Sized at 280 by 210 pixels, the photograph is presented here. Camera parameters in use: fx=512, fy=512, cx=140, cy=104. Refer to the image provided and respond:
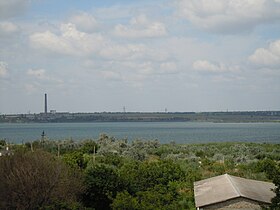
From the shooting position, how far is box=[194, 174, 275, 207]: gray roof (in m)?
25.0

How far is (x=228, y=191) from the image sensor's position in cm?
2586

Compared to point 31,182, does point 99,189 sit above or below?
below

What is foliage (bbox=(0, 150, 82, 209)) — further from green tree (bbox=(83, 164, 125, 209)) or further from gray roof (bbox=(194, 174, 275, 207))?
gray roof (bbox=(194, 174, 275, 207))

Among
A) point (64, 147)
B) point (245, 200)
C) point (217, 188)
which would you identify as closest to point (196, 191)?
point (217, 188)

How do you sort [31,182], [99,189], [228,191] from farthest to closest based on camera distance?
[99,189] → [228,191] → [31,182]

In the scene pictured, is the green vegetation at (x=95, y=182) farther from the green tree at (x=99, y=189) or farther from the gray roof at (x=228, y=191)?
the gray roof at (x=228, y=191)

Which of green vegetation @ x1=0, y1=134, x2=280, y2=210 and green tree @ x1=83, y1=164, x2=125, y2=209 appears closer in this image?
green vegetation @ x1=0, y1=134, x2=280, y2=210

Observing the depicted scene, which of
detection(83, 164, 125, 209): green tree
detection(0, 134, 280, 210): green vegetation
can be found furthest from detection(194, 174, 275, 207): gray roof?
detection(83, 164, 125, 209): green tree

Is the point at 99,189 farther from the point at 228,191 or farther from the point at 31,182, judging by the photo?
the point at 228,191

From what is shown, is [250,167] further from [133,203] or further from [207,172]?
[133,203]

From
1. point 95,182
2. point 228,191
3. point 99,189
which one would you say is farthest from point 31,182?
point 228,191

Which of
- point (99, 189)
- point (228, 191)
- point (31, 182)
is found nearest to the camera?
point (31, 182)

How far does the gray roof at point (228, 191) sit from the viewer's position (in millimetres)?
24984

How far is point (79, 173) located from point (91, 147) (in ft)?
101
